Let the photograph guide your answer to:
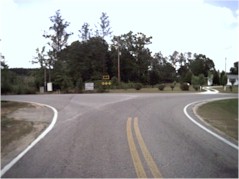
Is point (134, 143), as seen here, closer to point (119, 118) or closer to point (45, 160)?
point (45, 160)

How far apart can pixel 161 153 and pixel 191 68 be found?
120098 mm

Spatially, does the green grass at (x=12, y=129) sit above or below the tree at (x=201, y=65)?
below

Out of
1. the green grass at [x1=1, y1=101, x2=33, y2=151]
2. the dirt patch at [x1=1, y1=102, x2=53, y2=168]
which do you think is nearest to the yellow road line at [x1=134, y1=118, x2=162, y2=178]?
the dirt patch at [x1=1, y1=102, x2=53, y2=168]

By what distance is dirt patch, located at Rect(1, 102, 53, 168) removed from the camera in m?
9.90

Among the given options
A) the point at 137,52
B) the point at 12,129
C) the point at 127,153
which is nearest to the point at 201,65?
the point at 137,52

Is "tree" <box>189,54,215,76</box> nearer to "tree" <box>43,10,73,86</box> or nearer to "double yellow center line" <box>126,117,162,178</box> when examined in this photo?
"tree" <box>43,10,73,86</box>

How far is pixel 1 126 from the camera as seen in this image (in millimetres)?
14023

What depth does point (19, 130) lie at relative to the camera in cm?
1327

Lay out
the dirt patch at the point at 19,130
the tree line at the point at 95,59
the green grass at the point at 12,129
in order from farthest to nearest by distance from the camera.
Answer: the tree line at the point at 95,59 < the green grass at the point at 12,129 < the dirt patch at the point at 19,130

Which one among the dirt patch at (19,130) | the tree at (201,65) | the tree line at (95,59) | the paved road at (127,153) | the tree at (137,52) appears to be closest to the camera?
the paved road at (127,153)

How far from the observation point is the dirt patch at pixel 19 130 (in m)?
9.90

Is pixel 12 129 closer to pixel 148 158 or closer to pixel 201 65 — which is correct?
pixel 148 158

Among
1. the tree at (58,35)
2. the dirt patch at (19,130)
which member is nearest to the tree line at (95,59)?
the tree at (58,35)

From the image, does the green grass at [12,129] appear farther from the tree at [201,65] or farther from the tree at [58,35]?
the tree at [201,65]
